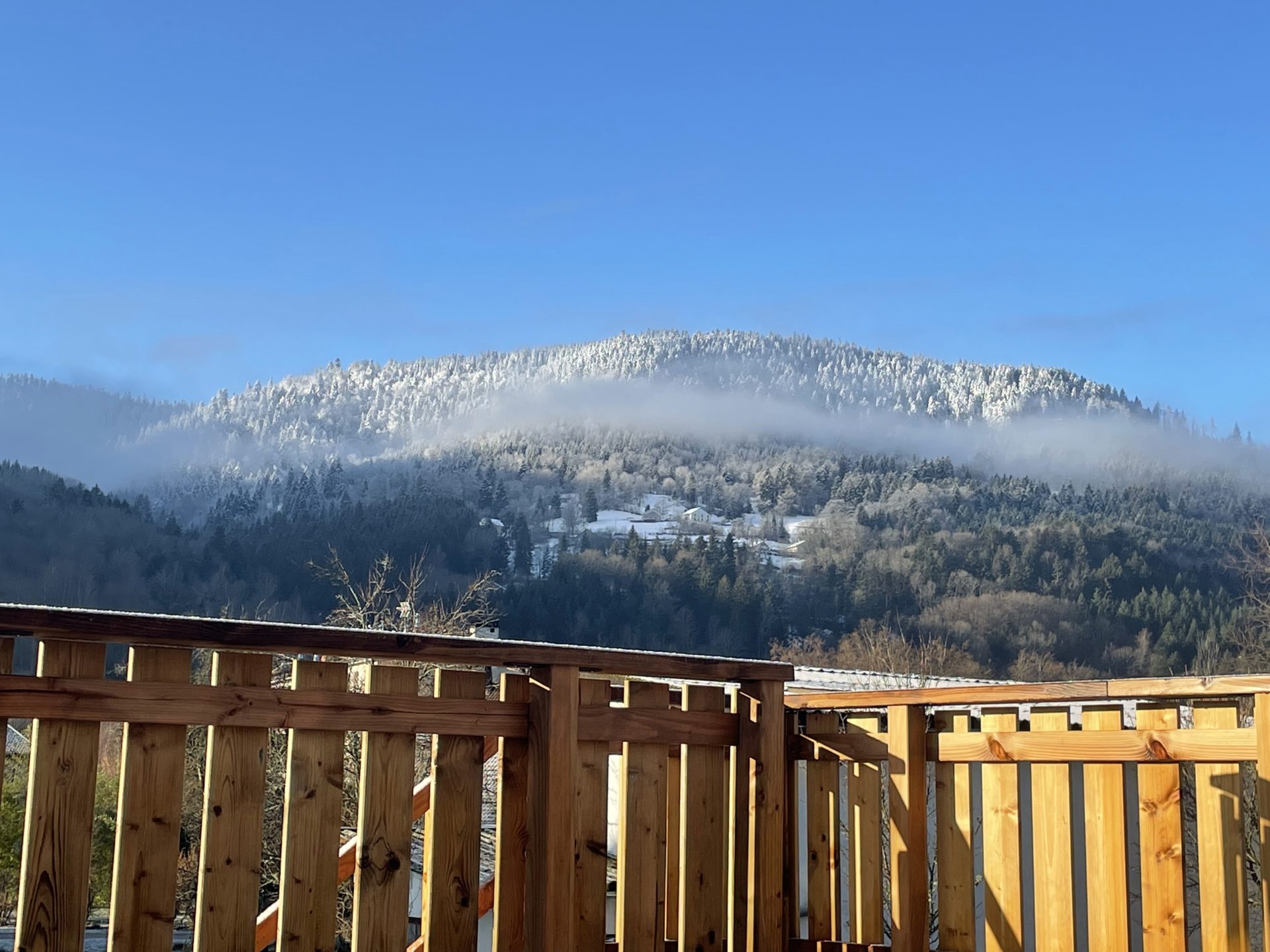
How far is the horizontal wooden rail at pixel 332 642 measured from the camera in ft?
9.84

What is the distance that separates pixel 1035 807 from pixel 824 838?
3.29ft

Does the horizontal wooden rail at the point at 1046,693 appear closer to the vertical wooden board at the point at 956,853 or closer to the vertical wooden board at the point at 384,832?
the vertical wooden board at the point at 956,853

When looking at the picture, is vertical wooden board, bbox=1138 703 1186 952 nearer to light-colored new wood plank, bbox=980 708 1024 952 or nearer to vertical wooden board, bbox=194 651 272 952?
light-colored new wood plank, bbox=980 708 1024 952

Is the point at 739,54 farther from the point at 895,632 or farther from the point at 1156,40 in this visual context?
the point at 895,632

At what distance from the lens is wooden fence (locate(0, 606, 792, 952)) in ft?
10.0

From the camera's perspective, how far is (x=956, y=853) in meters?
4.32

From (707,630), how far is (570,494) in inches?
2511

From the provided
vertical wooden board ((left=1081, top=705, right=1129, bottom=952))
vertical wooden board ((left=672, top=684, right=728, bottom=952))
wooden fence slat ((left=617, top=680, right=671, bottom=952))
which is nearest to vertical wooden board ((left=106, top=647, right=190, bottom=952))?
wooden fence slat ((left=617, top=680, right=671, bottom=952))

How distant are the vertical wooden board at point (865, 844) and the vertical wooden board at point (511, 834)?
4.78 ft

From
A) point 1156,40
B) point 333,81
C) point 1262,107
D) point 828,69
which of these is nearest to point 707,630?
point 828,69

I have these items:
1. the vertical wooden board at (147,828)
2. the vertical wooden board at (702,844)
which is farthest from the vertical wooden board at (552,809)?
the vertical wooden board at (147,828)

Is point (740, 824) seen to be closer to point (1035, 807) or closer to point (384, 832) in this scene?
point (1035, 807)

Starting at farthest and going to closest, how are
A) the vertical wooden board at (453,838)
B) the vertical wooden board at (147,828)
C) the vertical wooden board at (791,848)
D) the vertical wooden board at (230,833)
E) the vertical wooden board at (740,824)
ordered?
the vertical wooden board at (791,848) < the vertical wooden board at (740,824) < the vertical wooden board at (453,838) < the vertical wooden board at (230,833) < the vertical wooden board at (147,828)

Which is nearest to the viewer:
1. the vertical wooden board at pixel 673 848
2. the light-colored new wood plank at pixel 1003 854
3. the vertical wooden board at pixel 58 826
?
the vertical wooden board at pixel 58 826
